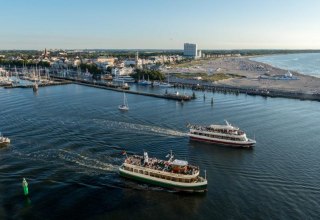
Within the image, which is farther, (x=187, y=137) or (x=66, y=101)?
(x=66, y=101)

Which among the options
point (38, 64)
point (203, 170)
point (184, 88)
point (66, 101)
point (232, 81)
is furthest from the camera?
point (38, 64)

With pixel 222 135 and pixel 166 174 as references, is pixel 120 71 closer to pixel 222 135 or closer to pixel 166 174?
pixel 222 135

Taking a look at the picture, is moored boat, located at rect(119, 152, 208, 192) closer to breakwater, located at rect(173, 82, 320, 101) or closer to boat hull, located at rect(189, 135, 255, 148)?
boat hull, located at rect(189, 135, 255, 148)

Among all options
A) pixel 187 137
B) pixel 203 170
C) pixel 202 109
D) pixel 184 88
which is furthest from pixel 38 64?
pixel 203 170

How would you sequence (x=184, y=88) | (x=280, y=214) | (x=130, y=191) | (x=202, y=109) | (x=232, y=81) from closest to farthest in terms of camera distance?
(x=280, y=214), (x=130, y=191), (x=202, y=109), (x=184, y=88), (x=232, y=81)

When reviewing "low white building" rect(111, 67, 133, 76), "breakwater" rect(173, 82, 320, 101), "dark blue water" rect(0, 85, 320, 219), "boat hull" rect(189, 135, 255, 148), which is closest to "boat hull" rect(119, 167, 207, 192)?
"dark blue water" rect(0, 85, 320, 219)

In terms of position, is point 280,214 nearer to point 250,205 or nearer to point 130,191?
point 250,205

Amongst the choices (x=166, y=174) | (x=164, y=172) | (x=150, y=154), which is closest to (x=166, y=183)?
(x=166, y=174)
